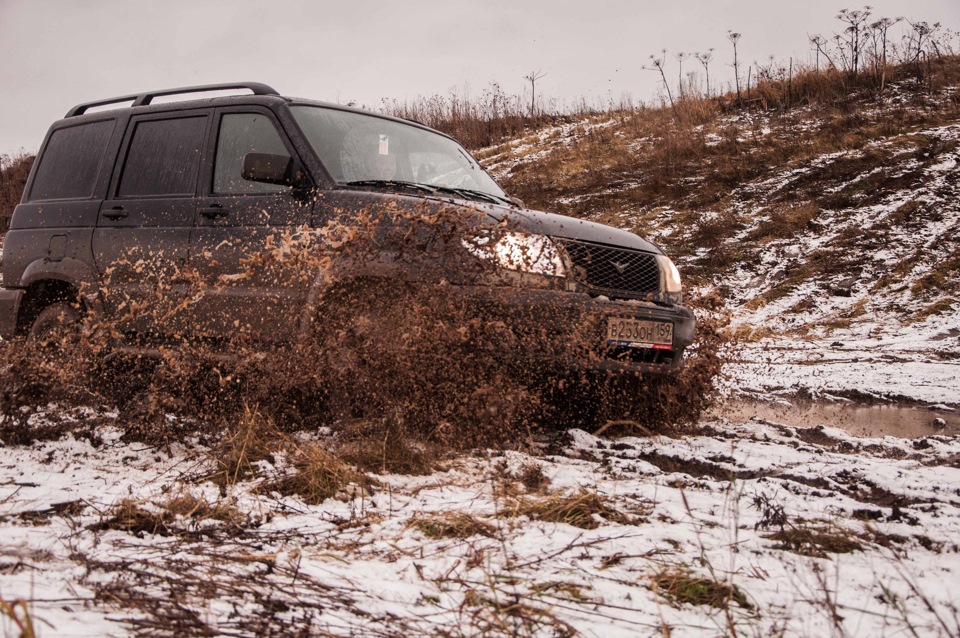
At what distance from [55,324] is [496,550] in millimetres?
3915

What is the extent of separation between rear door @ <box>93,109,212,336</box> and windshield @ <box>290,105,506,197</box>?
786 millimetres

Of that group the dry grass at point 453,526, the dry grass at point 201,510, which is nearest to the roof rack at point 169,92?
the dry grass at point 201,510

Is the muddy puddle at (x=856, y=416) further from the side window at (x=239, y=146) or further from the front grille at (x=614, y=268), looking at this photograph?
the side window at (x=239, y=146)

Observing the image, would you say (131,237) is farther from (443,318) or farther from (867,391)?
(867,391)

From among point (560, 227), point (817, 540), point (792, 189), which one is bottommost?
point (817, 540)

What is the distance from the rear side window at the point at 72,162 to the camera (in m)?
4.84

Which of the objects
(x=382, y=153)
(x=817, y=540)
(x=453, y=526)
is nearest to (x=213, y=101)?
(x=382, y=153)

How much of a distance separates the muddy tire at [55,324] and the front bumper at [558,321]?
2.83 m

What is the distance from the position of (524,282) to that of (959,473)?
2.10m

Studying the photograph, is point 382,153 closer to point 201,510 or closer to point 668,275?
point 668,275

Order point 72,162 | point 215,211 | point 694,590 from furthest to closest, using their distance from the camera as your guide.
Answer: point 72,162
point 215,211
point 694,590

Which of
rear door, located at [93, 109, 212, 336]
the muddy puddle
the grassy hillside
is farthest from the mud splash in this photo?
the grassy hillside

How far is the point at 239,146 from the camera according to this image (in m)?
4.25

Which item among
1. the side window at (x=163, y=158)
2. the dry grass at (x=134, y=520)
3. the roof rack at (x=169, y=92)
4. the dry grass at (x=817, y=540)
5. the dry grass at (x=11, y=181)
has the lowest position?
the dry grass at (x=817, y=540)
